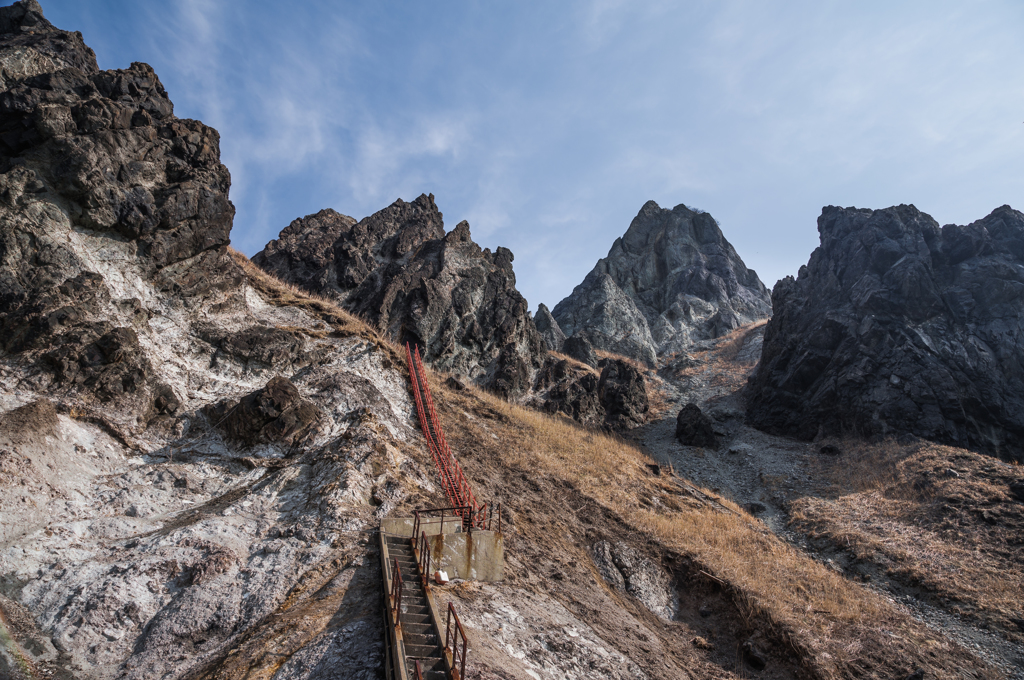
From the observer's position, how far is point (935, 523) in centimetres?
2122

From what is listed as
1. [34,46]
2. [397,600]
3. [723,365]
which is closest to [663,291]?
[723,365]

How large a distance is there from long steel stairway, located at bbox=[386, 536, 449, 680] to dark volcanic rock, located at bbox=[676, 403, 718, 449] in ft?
103

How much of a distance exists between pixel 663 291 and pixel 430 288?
185 ft

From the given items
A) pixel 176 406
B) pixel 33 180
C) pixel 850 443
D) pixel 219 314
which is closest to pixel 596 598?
pixel 176 406

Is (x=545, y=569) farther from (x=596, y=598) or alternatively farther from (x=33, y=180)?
(x=33, y=180)

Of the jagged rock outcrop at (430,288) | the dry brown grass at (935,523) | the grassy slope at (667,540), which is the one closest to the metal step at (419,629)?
the grassy slope at (667,540)

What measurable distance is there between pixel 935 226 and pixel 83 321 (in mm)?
59900

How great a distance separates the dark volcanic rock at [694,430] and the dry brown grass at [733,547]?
36.2ft

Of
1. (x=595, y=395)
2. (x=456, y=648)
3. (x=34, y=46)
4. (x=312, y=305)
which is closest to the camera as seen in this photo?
(x=456, y=648)

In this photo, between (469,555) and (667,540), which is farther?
(667,540)

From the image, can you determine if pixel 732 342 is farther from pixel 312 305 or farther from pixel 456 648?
pixel 456 648

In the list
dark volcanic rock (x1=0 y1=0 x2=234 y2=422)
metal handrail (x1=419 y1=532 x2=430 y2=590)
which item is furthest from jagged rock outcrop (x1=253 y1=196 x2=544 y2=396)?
metal handrail (x1=419 y1=532 x2=430 y2=590)

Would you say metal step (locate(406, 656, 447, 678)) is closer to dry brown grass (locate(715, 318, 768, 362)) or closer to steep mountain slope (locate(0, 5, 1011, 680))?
steep mountain slope (locate(0, 5, 1011, 680))

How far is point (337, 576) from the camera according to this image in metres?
9.88
